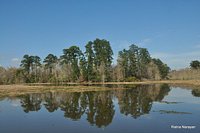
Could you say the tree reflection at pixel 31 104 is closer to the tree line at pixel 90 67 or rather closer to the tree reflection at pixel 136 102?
the tree reflection at pixel 136 102

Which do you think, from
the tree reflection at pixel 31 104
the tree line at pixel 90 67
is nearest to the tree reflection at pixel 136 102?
the tree reflection at pixel 31 104

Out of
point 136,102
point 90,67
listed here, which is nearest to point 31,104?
point 136,102

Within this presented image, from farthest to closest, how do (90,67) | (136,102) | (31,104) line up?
1. (90,67)
2. (31,104)
3. (136,102)

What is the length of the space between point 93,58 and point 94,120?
94.3m

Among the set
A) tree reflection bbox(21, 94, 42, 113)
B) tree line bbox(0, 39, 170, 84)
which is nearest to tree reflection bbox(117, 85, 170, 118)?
tree reflection bbox(21, 94, 42, 113)

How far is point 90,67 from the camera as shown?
113 metres

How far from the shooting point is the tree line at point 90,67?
11419cm

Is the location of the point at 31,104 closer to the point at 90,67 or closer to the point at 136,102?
the point at 136,102

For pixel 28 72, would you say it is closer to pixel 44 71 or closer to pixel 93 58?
pixel 44 71

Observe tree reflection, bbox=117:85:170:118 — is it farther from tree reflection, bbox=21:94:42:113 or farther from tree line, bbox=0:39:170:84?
tree line, bbox=0:39:170:84

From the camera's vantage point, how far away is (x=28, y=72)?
455 ft

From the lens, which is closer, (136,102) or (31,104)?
(136,102)

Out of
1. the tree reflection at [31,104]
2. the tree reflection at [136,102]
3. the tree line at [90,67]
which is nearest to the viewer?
the tree reflection at [136,102]

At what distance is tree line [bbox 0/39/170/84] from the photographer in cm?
11419
